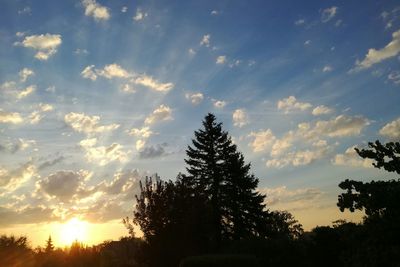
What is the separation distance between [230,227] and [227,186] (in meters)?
4.50

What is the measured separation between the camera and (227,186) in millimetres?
44250

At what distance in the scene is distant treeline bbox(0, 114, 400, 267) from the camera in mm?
6609

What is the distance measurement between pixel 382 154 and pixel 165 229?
17115 millimetres

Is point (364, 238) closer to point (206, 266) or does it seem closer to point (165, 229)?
point (206, 266)

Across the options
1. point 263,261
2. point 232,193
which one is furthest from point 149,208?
point 232,193

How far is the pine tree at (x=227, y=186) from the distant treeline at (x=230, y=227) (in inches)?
4.3

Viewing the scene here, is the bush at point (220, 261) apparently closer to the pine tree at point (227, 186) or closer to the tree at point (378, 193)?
the tree at point (378, 193)

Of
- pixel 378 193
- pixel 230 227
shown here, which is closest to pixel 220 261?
pixel 378 193

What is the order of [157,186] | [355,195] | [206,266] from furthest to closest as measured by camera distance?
1. [157,186]
2. [206,266]
3. [355,195]

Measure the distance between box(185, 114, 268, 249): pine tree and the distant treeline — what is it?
109 millimetres

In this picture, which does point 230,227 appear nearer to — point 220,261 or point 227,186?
point 227,186

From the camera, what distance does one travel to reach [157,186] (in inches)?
1000

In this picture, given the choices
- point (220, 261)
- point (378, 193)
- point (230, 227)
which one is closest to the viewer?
point (378, 193)

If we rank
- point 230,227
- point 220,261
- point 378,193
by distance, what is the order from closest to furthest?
A: point 378,193 → point 220,261 → point 230,227
